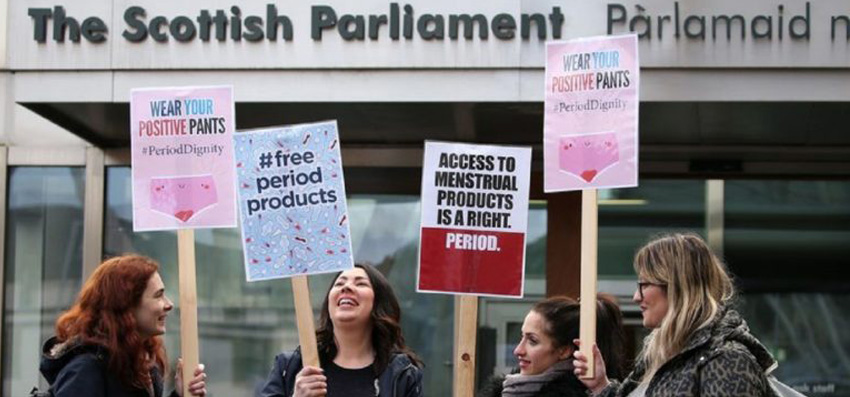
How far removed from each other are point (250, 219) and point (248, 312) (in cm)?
510

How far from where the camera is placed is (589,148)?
6.23 metres

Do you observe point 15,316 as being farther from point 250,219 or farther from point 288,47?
point 250,219

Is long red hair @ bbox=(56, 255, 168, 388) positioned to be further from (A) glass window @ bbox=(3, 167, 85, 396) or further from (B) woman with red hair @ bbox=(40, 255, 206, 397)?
(A) glass window @ bbox=(3, 167, 85, 396)

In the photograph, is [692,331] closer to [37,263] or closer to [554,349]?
[554,349]

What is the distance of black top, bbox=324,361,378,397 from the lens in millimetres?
6125

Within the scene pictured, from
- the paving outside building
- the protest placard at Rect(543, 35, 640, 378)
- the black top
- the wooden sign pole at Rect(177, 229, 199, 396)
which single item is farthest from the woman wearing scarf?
the paving outside building

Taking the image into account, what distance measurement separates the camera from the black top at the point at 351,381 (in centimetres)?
612

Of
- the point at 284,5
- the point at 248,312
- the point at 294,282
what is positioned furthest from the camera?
the point at 248,312

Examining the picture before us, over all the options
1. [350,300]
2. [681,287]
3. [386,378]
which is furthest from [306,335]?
[681,287]

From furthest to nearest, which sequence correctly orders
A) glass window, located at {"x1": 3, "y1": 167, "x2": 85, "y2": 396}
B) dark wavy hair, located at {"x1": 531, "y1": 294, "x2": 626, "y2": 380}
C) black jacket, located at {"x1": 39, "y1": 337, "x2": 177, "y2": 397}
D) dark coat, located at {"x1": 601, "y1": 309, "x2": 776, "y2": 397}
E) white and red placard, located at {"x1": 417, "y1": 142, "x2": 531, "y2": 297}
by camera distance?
glass window, located at {"x1": 3, "y1": 167, "x2": 85, "y2": 396} < white and red placard, located at {"x1": 417, "y1": 142, "x2": 531, "y2": 297} < dark wavy hair, located at {"x1": 531, "y1": 294, "x2": 626, "y2": 380} < black jacket, located at {"x1": 39, "y1": 337, "x2": 177, "y2": 397} < dark coat, located at {"x1": 601, "y1": 309, "x2": 776, "y2": 397}

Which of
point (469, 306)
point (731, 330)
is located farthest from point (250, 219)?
point (731, 330)

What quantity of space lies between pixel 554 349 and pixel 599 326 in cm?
30

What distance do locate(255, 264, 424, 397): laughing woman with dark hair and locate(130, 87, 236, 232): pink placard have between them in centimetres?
64

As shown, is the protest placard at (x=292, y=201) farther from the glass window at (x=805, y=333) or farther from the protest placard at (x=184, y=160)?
the glass window at (x=805, y=333)
